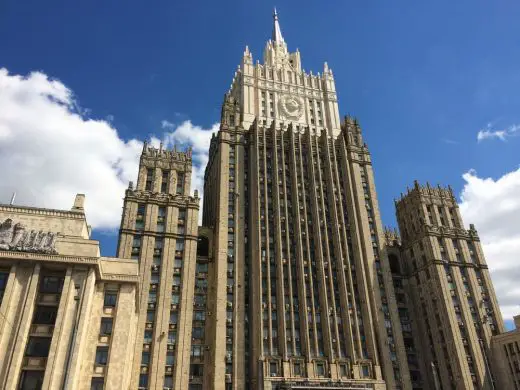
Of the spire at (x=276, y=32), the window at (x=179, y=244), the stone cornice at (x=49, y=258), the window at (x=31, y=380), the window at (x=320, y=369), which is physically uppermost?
the spire at (x=276, y=32)

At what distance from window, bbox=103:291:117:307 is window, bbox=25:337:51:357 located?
8775 millimetres

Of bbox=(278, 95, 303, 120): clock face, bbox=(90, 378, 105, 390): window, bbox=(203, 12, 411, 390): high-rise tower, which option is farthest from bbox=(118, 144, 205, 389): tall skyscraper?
bbox=(278, 95, 303, 120): clock face

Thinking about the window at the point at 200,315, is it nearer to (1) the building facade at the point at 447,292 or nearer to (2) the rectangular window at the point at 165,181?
(2) the rectangular window at the point at 165,181

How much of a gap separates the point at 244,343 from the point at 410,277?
37629mm

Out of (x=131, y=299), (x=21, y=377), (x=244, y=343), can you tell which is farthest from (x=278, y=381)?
(x=21, y=377)

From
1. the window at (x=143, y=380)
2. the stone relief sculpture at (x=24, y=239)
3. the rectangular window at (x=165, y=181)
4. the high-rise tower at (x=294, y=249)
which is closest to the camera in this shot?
the stone relief sculpture at (x=24, y=239)

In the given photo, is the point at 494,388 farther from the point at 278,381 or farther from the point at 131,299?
the point at 131,299

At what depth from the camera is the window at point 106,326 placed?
5238cm

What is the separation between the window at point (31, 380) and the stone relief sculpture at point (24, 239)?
1166 cm

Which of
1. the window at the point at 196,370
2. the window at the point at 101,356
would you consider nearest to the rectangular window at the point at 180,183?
the window at the point at 196,370

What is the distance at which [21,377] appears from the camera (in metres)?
43.6

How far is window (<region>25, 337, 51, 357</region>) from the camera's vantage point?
148 feet

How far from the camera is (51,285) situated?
4878cm

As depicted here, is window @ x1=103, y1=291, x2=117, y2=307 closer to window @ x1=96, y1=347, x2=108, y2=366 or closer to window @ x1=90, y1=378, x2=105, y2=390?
window @ x1=96, y1=347, x2=108, y2=366
